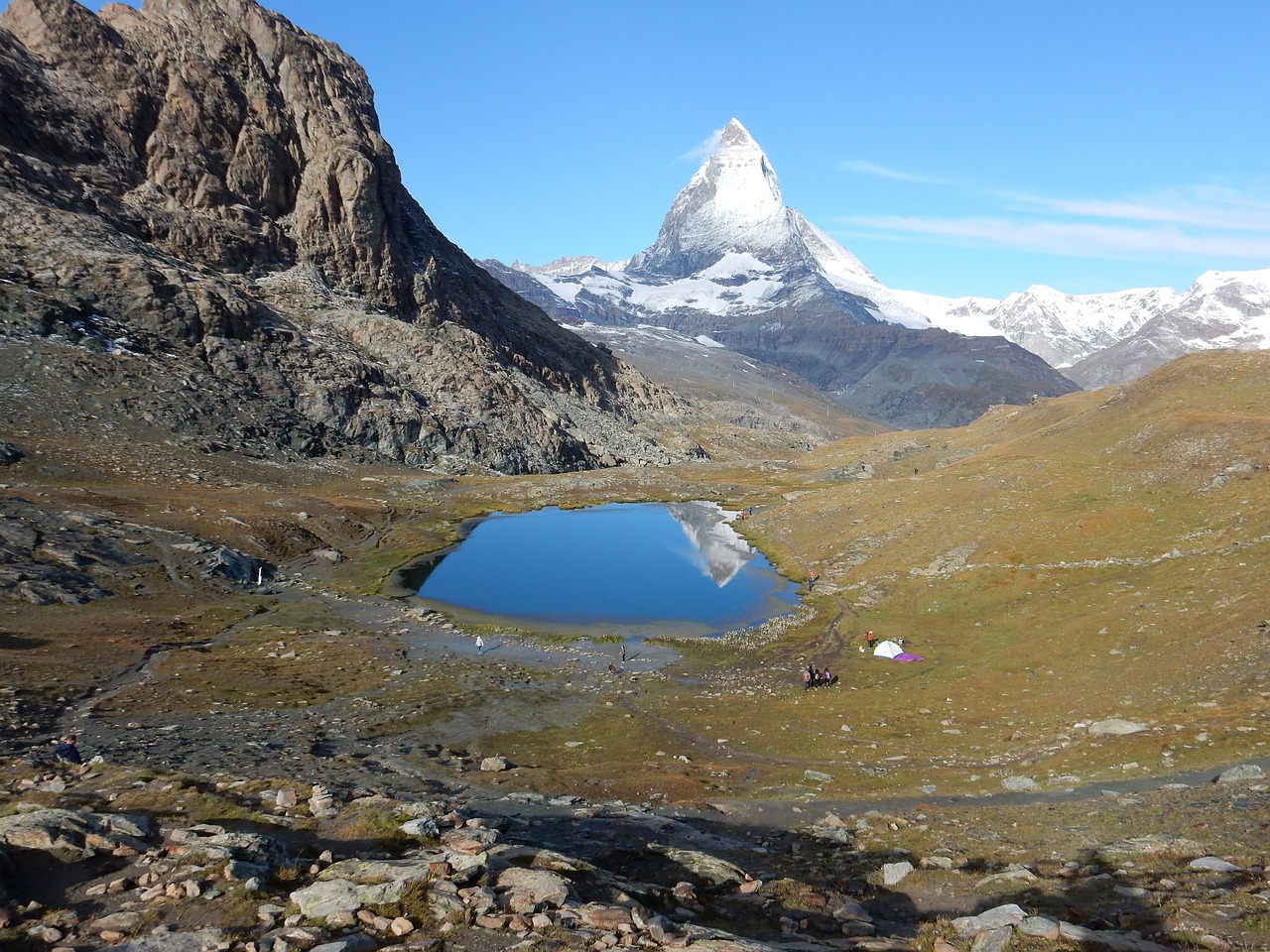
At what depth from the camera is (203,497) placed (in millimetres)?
97312

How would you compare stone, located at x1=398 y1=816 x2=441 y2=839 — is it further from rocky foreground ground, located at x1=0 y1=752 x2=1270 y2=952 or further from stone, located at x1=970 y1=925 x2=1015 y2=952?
stone, located at x1=970 y1=925 x2=1015 y2=952

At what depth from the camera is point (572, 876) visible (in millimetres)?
17922

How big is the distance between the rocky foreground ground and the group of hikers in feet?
73.2

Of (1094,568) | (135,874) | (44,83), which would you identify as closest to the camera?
(135,874)

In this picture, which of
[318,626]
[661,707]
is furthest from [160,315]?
[661,707]

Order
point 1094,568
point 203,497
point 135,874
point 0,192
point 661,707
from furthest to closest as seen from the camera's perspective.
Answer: point 0,192
point 203,497
point 1094,568
point 661,707
point 135,874

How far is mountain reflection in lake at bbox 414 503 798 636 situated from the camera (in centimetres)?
7412

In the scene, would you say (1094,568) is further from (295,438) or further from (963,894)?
(295,438)

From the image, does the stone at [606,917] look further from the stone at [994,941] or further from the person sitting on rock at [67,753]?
the person sitting on rock at [67,753]

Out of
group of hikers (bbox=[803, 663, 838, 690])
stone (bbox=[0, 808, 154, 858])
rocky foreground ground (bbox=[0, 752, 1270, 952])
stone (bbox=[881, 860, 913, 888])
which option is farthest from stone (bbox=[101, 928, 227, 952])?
group of hikers (bbox=[803, 663, 838, 690])

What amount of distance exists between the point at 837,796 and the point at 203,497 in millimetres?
91456

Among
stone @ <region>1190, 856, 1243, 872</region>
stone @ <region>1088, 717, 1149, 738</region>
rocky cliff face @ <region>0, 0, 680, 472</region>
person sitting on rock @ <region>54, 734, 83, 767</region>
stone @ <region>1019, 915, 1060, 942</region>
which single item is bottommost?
person sitting on rock @ <region>54, 734, 83, 767</region>

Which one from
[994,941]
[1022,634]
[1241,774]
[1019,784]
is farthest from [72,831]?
[1022,634]

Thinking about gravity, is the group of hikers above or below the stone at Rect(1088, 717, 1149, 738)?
below
